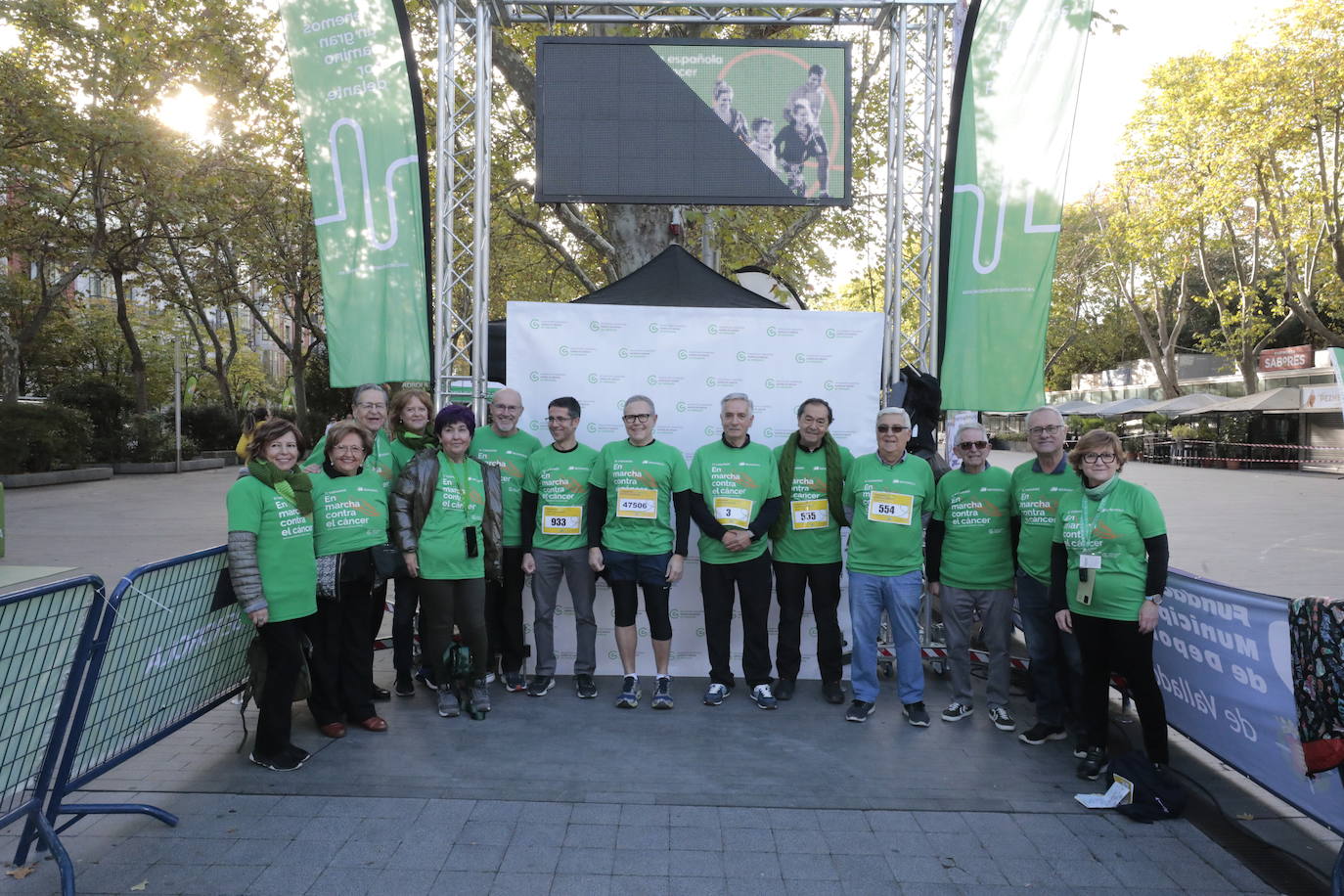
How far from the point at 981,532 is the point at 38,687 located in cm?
434

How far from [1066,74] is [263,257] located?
23256mm

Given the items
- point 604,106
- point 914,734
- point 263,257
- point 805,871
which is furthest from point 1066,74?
point 263,257

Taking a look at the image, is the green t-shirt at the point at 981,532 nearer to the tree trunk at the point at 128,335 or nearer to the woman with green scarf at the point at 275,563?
the woman with green scarf at the point at 275,563

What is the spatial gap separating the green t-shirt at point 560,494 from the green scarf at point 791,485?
1155mm

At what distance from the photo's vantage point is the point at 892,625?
16.6ft

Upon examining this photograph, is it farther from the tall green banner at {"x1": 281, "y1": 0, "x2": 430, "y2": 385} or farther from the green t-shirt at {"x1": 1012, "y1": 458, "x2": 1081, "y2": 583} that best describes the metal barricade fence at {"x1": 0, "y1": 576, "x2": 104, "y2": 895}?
the green t-shirt at {"x1": 1012, "y1": 458, "x2": 1081, "y2": 583}

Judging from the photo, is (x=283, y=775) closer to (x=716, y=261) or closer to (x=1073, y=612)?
(x=1073, y=612)

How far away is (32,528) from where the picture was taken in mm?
12812

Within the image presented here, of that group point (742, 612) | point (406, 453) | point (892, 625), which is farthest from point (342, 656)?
point (892, 625)

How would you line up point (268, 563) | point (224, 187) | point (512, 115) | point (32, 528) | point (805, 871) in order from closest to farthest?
point (805, 871)
point (268, 563)
point (32, 528)
point (512, 115)
point (224, 187)

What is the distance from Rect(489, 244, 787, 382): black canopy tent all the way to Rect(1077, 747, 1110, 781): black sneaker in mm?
3597

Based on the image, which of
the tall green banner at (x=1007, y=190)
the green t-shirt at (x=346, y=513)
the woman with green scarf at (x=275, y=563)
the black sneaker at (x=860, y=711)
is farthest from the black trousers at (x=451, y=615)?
the tall green banner at (x=1007, y=190)

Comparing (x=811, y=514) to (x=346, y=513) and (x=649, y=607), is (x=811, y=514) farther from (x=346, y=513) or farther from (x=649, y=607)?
(x=346, y=513)

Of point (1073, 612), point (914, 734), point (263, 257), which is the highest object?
point (263, 257)
